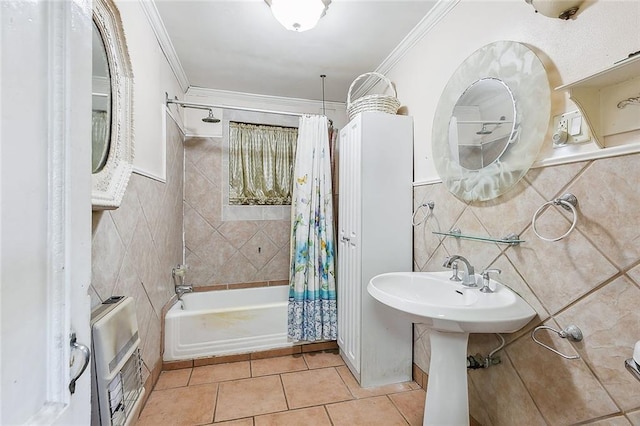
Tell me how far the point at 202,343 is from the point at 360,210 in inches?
60.7

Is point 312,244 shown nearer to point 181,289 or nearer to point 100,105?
point 181,289

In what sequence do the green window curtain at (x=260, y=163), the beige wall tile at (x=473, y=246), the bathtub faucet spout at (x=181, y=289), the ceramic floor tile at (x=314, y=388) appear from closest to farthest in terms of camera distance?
the beige wall tile at (x=473, y=246), the ceramic floor tile at (x=314, y=388), the bathtub faucet spout at (x=181, y=289), the green window curtain at (x=260, y=163)

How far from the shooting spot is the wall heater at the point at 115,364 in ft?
3.03

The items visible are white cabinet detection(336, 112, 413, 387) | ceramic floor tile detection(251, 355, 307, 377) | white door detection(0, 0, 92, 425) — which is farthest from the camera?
ceramic floor tile detection(251, 355, 307, 377)

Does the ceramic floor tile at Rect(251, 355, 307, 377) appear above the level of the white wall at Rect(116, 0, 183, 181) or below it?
below

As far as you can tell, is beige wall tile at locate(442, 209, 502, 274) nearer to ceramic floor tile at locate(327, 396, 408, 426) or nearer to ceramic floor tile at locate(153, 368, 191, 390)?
ceramic floor tile at locate(327, 396, 408, 426)

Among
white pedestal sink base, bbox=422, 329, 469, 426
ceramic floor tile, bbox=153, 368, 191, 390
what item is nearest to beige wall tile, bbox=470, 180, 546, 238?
white pedestal sink base, bbox=422, 329, 469, 426

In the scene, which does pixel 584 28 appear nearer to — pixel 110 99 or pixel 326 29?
pixel 326 29

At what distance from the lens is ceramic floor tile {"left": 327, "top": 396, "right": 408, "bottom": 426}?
4.97 feet

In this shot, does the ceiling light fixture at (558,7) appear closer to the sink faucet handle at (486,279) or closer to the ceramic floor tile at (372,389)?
the sink faucet handle at (486,279)

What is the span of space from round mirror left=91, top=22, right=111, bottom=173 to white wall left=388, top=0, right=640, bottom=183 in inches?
67.6

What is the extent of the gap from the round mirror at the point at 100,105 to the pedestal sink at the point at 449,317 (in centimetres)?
131

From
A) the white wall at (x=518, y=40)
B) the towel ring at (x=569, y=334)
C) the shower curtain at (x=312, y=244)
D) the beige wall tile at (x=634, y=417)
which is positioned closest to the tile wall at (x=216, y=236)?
the shower curtain at (x=312, y=244)

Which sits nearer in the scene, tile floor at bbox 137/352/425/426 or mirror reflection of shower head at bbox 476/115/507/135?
mirror reflection of shower head at bbox 476/115/507/135
